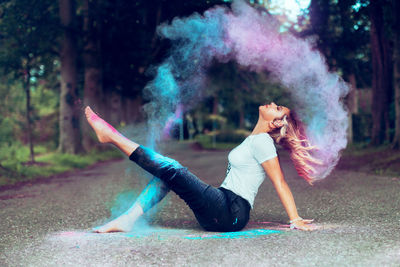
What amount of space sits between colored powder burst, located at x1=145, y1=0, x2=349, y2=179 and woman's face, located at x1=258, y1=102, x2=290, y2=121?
3.31 ft

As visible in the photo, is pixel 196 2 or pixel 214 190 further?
pixel 196 2

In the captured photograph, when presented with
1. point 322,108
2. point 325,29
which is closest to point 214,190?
point 322,108

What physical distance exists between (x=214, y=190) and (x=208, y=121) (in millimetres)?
41574

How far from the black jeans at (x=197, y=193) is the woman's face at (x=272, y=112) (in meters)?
0.90

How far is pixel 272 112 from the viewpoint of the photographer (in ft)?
15.6

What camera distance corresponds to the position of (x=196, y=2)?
12156 millimetres

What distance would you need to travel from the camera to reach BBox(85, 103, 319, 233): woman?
4461 millimetres

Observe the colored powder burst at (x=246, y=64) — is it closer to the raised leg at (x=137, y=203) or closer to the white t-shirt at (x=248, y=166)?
the white t-shirt at (x=248, y=166)

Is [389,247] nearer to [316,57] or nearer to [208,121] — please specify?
[316,57]

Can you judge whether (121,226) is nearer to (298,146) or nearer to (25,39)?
(298,146)

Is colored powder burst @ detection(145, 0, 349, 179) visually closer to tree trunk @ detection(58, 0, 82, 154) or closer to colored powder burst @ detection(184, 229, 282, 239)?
colored powder burst @ detection(184, 229, 282, 239)

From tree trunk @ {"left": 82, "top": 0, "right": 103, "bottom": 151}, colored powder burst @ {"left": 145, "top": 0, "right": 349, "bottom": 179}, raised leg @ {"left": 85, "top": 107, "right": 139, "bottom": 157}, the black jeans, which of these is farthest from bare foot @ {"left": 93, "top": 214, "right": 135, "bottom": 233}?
tree trunk @ {"left": 82, "top": 0, "right": 103, "bottom": 151}

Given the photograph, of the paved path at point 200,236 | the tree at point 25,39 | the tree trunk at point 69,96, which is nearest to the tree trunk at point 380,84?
the paved path at point 200,236

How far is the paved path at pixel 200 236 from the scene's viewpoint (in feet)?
12.2
